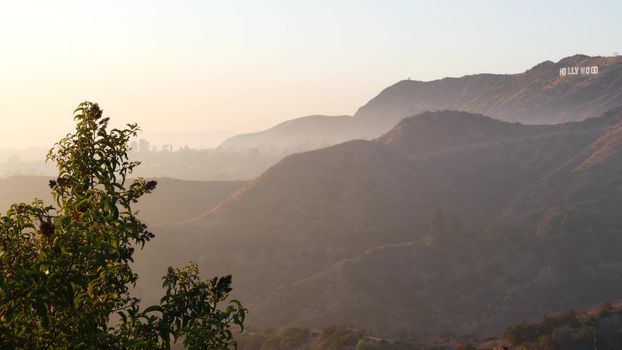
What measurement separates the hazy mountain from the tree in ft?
213

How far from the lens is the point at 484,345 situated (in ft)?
155

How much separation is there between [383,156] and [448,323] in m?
81.8

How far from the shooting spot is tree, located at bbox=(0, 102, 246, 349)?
21.0 feet

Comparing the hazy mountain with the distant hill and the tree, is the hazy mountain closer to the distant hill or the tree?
the distant hill

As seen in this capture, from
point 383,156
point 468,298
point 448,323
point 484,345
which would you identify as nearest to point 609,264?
point 468,298

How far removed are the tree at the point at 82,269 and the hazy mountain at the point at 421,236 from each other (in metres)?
64.8

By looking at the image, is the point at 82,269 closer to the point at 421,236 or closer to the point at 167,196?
the point at 421,236

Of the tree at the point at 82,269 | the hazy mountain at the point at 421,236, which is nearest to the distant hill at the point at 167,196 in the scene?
the hazy mountain at the point at 421,236

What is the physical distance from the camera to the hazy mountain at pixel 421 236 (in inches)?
3068

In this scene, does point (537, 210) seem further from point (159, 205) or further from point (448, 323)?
point (159, 205)

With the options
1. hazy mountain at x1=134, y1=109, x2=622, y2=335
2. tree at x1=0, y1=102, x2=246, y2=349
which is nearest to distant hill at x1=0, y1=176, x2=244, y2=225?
hazy mountain at x1=134, y1=109, x2=622, y2=335

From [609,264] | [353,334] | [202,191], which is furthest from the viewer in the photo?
[202,191]

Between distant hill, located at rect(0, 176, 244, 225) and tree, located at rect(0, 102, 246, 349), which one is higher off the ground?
tree, located at rect(0, 102, 246, 349)

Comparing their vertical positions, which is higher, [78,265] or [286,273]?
[78,265]
